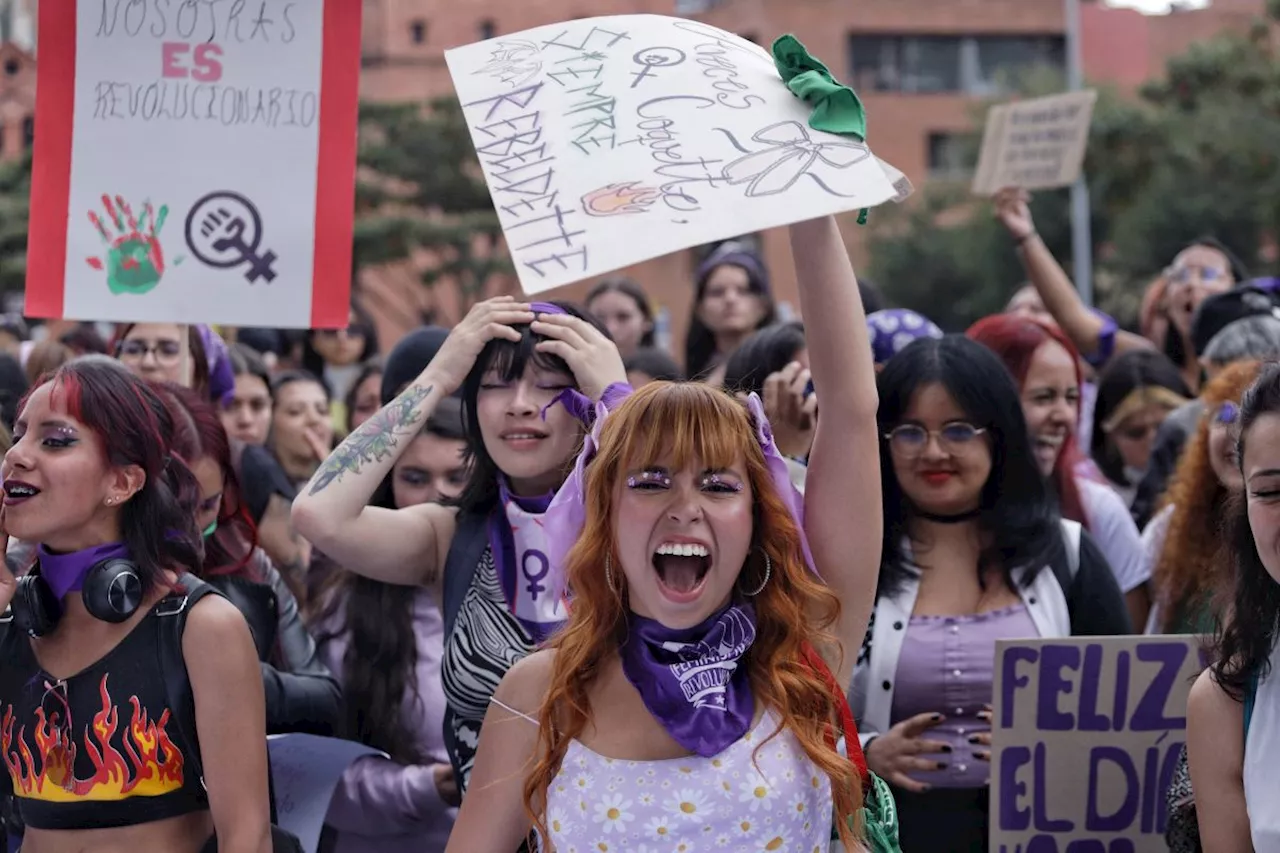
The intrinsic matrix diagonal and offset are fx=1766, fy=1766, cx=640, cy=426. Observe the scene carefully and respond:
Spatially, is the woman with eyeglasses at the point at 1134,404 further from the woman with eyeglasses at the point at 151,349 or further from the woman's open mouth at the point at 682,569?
the woman's open mouth at the point at 682,569

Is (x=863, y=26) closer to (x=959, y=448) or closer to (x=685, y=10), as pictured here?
(x=685, y=10)

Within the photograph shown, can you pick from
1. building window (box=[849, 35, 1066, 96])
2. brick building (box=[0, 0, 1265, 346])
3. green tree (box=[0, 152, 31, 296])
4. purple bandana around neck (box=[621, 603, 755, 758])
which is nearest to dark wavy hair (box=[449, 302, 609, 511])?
purple bandana around neck (box=[621, 603, 755, 758])

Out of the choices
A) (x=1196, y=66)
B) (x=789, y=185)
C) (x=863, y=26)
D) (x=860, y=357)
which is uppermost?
(x=863, y=26)

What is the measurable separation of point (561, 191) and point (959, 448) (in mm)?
1363

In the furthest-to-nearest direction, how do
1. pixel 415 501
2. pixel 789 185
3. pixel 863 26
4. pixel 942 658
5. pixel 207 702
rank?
pixel 863 26
pixel 415 501
pixel 942 658
pixel 207 702
pixel 789 185

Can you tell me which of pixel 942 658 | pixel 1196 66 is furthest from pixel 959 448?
pixel 1196 66

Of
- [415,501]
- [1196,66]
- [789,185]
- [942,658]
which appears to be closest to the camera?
[789,185]

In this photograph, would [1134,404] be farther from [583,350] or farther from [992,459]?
[583,350]

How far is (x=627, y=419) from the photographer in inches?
110

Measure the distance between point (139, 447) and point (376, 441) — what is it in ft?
1.59

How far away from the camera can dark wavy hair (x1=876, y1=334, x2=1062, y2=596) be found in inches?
152

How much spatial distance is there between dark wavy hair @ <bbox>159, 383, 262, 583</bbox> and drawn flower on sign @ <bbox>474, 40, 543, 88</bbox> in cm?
118

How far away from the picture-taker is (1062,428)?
16.5 feet

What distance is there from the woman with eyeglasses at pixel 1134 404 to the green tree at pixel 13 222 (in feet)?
70.3
